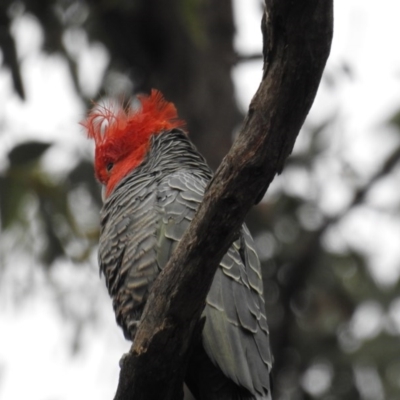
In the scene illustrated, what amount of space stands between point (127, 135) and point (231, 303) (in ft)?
6.06

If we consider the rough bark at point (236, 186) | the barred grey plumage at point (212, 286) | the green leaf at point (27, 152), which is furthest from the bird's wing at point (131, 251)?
the green leaf at point (27, 152)

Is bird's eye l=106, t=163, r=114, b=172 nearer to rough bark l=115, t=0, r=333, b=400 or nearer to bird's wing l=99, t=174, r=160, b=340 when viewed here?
bird's wing l=99, t=174, r=160, b=340

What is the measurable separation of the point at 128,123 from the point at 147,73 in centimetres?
353

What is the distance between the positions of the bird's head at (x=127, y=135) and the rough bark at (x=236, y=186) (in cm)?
194

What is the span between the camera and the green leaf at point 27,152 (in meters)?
6.82

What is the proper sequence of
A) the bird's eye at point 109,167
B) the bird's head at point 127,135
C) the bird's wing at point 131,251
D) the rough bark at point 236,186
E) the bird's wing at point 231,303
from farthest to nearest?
the bird's eye at point 109,167, the bird's head at point 127,135, the bird's wing at point 131,251, the bird's wing at point 231,303, the rough bark at point 236,186

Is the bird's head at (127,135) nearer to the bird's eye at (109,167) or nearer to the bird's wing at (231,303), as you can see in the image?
the bird's eye at (109,167)

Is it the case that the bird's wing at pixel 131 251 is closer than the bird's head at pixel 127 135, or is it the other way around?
the bird's wing at pixel 131 251

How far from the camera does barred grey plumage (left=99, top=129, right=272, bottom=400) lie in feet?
14.1

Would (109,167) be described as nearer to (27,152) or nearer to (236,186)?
(27,152)

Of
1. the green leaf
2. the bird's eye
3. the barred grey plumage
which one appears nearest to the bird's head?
the bird's eye

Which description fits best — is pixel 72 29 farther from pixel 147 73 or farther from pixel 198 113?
pixel 198 113

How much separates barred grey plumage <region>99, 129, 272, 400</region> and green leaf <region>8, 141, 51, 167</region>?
197 centimetres

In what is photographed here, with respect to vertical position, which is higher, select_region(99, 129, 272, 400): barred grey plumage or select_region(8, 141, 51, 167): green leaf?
select_region(8, 141, 51, 167): green leaf
